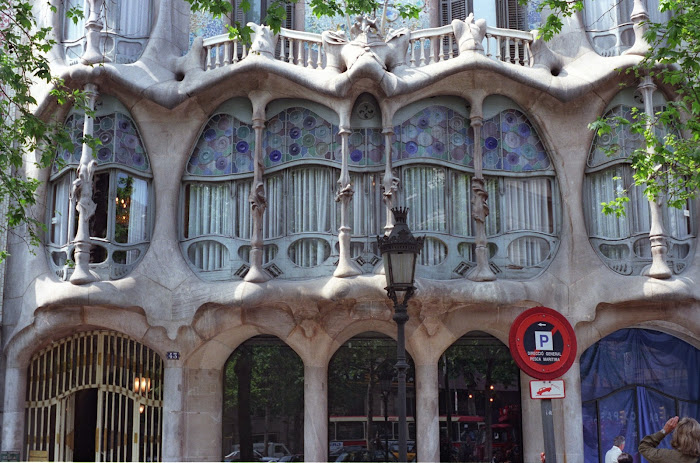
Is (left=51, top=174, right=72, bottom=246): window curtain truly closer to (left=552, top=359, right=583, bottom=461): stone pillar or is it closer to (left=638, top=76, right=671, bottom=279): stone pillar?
(left=552, top=359, right=583, bottom=461): stone pillar

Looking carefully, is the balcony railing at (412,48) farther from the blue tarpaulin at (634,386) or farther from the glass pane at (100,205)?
the blue tarpaulin at (634,386)

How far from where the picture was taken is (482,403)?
18422 mm

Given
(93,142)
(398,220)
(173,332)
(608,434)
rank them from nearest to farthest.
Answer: (398,220)
(93,142)
(173,332)
(608,434)

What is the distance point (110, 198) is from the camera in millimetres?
17312

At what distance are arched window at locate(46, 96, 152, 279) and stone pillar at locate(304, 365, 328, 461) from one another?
4.05 metres

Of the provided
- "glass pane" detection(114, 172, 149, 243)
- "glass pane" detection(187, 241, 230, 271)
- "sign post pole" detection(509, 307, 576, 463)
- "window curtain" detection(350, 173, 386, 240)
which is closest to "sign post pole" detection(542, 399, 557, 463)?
"sign post pole" detection(509, 307, 576, 463)

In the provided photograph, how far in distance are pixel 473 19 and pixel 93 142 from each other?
7.55m

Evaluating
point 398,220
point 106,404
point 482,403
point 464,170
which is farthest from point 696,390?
point 106,404

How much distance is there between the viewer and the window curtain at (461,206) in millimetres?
17188

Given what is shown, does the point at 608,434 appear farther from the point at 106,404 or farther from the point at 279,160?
the point at 106,404

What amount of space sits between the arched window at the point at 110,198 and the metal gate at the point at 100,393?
1689mm

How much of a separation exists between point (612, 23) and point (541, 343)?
37.9 ft

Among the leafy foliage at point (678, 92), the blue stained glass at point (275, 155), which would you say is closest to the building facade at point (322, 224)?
the blue stained glass at point (275, 155)

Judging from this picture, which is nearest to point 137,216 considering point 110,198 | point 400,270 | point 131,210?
point 131,210
